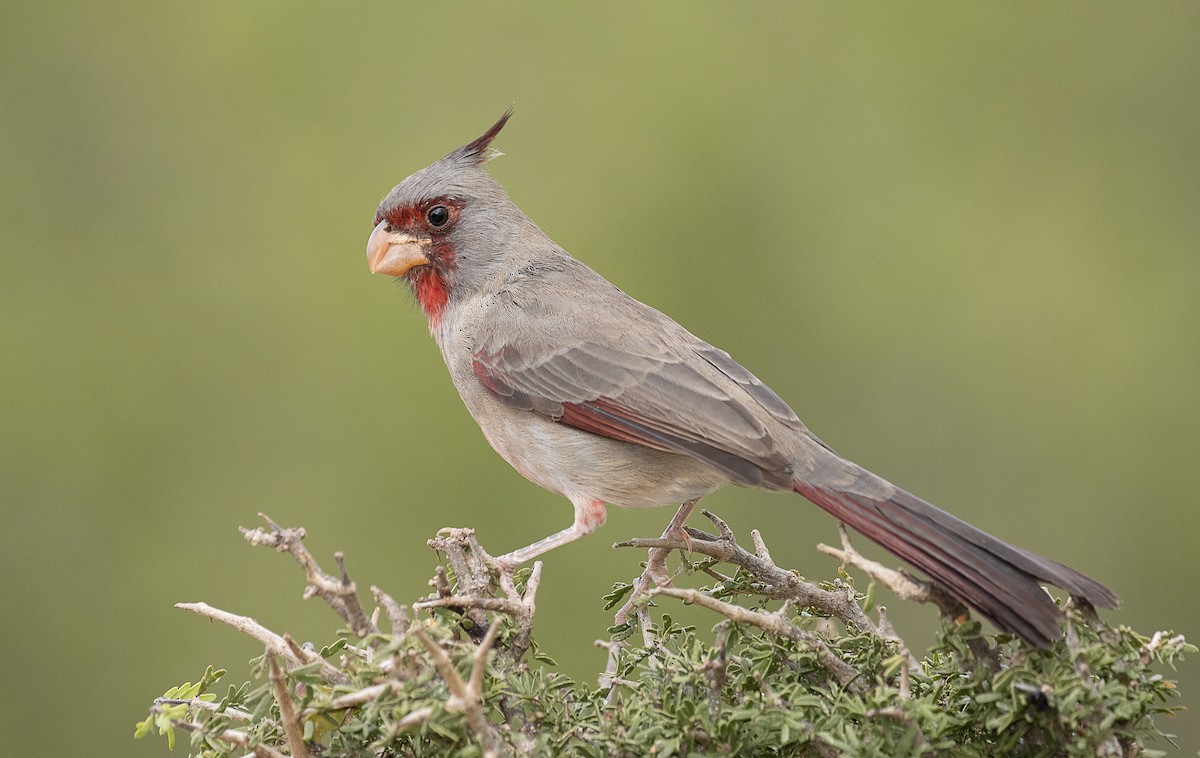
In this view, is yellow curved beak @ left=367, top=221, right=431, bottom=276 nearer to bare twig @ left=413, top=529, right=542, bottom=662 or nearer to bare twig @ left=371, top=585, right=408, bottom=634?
bare twig @ left=413, top=529, right=542, bottom=662

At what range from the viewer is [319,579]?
165 centimetres

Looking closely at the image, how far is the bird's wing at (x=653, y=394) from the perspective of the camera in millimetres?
2615

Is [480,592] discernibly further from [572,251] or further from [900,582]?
[572,251]

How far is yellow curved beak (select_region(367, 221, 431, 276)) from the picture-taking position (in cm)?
340

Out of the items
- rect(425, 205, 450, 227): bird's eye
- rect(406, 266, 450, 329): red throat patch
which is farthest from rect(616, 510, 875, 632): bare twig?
rect(425, 205, 450, 227): bird's eye

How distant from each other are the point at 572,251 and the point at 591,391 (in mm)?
2091

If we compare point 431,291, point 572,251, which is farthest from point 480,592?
point 572,251

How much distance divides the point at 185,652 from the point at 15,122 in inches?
84.8

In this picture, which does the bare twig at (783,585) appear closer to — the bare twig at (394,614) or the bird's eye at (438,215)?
the bare twig at (394,614)

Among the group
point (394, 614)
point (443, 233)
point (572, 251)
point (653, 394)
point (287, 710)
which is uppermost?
point (572, 251)

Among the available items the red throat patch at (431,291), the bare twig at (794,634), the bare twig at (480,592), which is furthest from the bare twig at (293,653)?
the red throat patch at (431,291)

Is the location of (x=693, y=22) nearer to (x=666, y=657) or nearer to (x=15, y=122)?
(x=15, y=122)

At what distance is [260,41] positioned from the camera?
521 cm

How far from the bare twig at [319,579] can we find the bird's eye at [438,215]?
1858mm
